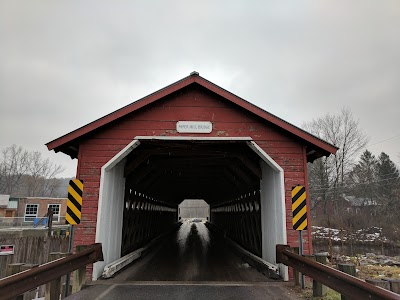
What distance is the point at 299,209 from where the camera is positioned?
5840 millimetres

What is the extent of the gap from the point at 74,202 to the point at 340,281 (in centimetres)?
503

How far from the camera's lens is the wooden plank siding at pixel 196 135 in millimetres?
6742

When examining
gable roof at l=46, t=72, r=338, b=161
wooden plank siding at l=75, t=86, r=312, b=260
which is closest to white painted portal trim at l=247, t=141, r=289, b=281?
wooden plank siding at l=75, t=86, r=312, b=260

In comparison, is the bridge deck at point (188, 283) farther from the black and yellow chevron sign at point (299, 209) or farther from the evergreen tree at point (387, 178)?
the evergreen tree at point (387, 178)

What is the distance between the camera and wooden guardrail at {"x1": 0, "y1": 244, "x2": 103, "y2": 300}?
3225 mm

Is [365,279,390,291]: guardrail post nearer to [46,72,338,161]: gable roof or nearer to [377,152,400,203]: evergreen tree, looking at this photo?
[46,72,338,161]: gable roof

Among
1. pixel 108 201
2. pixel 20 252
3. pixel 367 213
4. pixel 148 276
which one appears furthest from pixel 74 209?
pixel 367 213

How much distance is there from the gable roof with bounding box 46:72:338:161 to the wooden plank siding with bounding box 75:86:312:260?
0.26 m

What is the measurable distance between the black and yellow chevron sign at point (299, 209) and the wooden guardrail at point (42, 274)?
160 inches

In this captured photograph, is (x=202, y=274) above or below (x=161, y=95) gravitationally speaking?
below

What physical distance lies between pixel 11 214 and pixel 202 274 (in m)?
38.0

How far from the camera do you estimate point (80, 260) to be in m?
5.19

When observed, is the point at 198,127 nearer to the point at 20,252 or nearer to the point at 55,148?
the point at 55,148

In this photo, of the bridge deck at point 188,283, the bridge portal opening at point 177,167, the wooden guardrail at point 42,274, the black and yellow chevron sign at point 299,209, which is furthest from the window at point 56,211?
the black and yellow chevron sign at point 299,209
